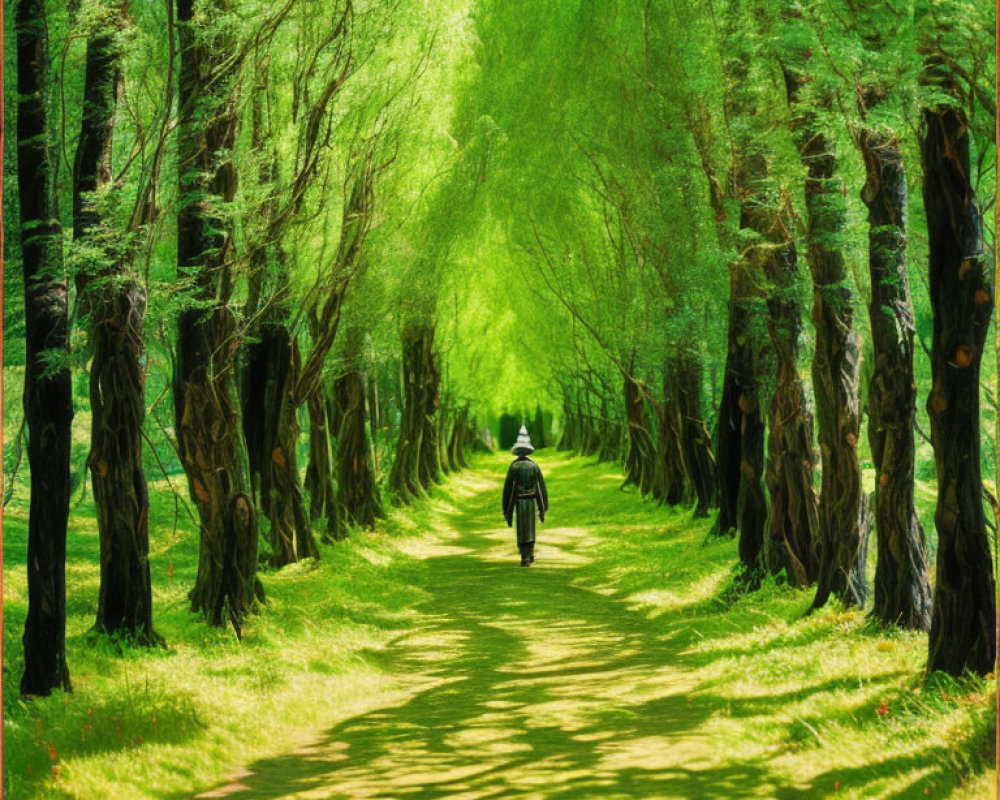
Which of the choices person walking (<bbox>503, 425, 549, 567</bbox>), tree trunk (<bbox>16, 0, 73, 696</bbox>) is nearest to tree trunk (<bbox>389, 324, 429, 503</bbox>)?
person walking (<bbox>503, 425, 549, 567</bbox>)

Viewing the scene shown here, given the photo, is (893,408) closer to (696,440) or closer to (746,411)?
(746,411)

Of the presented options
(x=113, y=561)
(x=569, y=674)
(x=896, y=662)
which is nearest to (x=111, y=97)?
(x=113, y=561)

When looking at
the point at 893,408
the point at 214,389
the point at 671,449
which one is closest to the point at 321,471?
the point at 214,389

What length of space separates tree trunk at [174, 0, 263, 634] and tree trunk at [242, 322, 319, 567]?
3841 mm

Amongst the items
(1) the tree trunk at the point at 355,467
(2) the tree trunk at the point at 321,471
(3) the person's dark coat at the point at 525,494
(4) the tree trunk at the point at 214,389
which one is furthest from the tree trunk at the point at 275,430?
(1) the tree trunk at the point at 355,467

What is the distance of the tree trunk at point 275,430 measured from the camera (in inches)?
656

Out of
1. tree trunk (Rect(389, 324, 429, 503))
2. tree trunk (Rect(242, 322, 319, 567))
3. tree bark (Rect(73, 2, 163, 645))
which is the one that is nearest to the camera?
tree bark (Rect(73, 2, 163, 645))

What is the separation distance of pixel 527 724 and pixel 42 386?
4465 mm

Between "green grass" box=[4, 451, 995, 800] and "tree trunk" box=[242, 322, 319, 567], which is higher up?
"tree trunk" box=[242, 322, 319, 567]

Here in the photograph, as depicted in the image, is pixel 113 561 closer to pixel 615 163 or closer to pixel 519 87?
pixel 615 163

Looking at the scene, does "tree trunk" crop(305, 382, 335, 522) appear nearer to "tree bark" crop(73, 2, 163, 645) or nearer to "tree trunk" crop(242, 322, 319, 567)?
"tree trunk" crop(242, 322, 319, 567)

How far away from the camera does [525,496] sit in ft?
62.0

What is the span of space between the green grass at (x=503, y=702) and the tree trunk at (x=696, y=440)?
6632 mm

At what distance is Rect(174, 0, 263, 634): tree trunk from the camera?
11773 mm
